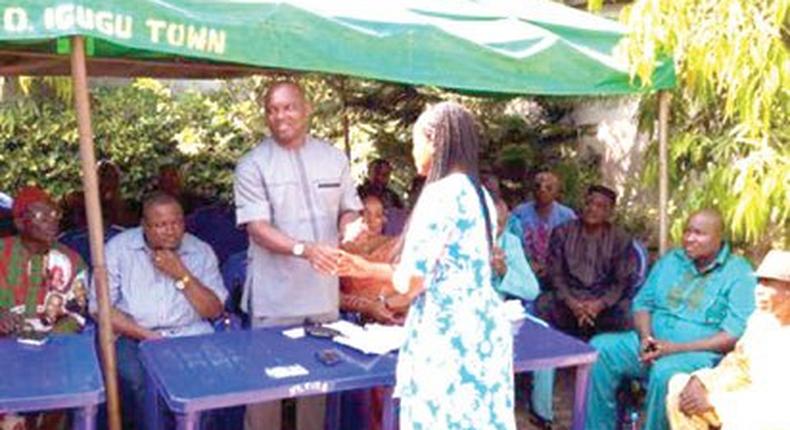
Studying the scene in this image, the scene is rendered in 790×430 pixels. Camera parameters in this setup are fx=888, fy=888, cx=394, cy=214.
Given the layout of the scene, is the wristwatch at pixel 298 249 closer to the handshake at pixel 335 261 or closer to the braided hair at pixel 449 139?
the handshake at pixel 335 261

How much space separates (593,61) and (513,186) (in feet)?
14.1

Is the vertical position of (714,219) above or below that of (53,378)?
above

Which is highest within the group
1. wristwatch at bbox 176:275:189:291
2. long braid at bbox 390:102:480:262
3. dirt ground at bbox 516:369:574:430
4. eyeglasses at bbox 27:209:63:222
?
long braid at bbox 390:102:480:262

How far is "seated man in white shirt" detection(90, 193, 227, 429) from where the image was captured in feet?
12.9

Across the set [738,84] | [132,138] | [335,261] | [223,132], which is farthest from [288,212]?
[223,132]

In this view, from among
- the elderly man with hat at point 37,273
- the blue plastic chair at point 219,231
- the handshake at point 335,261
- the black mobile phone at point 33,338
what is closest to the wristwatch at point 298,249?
the handshake at point 335,261

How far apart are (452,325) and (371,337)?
25.8 inches

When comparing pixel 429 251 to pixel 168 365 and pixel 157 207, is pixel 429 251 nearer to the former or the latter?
pixel 168 365

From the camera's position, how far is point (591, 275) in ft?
17.1

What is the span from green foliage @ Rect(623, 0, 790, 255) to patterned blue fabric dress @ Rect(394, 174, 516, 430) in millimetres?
1659

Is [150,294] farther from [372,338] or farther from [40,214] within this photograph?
[372,338]

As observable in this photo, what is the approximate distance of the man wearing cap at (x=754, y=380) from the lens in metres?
3.15

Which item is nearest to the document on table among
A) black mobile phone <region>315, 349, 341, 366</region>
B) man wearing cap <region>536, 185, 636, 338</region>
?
black mobile phone <region>315, 349, 341, 366</region>

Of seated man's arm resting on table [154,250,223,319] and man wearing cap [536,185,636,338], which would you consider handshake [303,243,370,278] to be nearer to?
seated man's arm resting on table [154,250,223,319]
